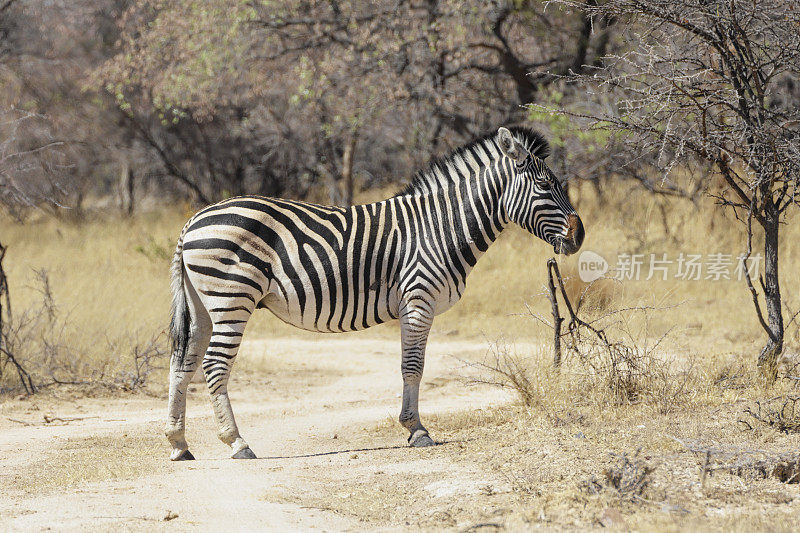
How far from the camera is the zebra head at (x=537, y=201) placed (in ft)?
22.4

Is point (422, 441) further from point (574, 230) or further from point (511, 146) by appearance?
point (511, 146)

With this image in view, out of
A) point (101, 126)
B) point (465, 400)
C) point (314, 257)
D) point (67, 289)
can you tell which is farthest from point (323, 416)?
point (101, 126)

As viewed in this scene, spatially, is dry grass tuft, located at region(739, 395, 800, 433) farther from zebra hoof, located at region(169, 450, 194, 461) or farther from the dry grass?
zebra hoof, located at region(169, 450, 194, 461)

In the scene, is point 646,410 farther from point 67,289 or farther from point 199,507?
point 67,289

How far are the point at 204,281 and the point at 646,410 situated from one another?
3.36 meters

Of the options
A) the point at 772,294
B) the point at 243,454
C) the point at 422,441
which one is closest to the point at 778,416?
the point at 772,294

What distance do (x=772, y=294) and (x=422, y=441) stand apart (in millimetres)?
3225

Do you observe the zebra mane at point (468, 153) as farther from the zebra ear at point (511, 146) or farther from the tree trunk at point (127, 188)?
the tree trunk at point (127, 188)

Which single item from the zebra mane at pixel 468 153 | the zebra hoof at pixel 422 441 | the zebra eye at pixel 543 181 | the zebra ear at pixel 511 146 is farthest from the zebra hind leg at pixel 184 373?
the zebra eye at pixel 543 181

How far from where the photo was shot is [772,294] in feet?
24.5

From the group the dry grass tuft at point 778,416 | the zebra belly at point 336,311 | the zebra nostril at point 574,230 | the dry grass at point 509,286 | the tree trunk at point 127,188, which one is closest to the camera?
the dry grass tuft at point 778,416

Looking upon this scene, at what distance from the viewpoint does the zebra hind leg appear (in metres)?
6.44

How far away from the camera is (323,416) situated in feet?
27.5

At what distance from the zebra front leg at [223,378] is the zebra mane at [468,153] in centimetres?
187
